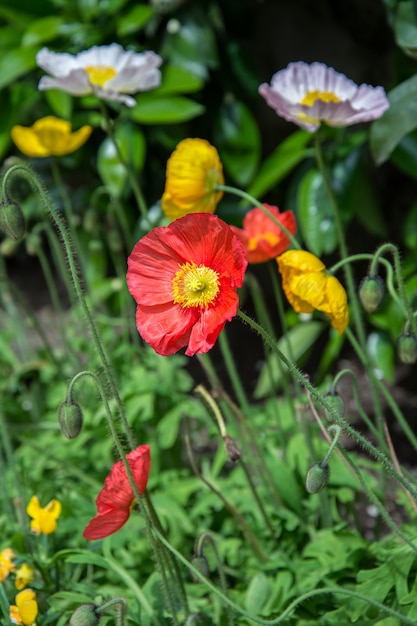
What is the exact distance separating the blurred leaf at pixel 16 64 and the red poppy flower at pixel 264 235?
45.7 inches

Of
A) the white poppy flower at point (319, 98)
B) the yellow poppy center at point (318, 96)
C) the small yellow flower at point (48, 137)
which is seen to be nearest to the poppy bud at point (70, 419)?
the white poppy flower at point (319, 98)

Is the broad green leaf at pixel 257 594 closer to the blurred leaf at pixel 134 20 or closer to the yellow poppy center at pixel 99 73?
the yellow poppy center at pixel 99 73

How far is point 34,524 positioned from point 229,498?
428 millimetres

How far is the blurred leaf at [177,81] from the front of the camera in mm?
Result: 2352

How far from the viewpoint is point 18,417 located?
7.33ft

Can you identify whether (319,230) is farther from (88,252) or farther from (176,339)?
(176,339)

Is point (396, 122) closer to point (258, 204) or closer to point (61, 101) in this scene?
point (258, 204)

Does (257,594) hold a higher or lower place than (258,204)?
lower

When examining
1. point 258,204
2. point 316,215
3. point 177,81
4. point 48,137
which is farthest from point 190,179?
point 177,81

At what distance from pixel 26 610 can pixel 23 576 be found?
0.13 metres

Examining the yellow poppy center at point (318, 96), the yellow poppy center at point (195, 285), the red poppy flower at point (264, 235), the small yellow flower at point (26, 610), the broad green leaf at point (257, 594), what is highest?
the yellow poppy center at point (318, 96)

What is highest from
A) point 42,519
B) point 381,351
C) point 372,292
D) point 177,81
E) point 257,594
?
point 372,292

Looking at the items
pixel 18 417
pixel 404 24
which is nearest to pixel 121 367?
pixel 18 417

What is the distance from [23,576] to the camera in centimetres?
129
